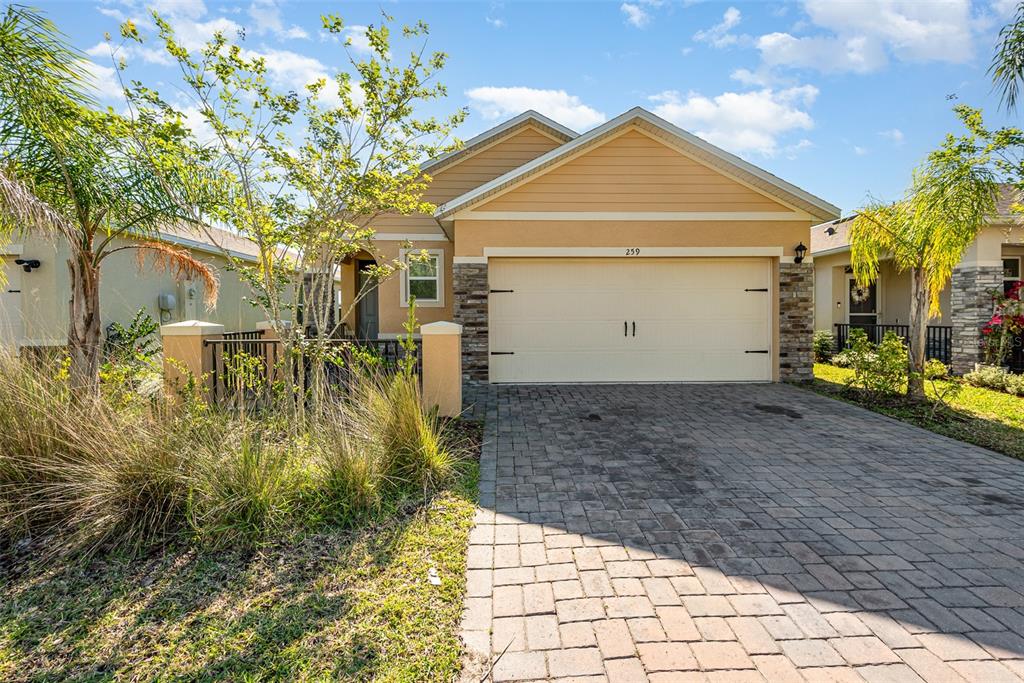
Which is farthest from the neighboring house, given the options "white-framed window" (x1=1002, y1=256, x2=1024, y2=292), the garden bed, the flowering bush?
"white-framed window" (x1=1002, y1=256, x2=1024, y2=292)

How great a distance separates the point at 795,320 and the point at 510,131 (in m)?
7.76

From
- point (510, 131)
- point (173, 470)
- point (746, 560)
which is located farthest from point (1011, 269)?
point (173, 470)

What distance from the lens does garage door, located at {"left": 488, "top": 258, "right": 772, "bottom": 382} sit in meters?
9.91

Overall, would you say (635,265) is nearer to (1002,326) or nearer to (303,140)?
(303,140)

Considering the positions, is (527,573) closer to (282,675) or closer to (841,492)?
(282,675)

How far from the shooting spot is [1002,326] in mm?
10102

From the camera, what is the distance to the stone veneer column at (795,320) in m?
9.79

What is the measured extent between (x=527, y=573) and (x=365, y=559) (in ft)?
3.46

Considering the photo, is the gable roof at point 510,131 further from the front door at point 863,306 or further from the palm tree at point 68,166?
the front door at point 863,306

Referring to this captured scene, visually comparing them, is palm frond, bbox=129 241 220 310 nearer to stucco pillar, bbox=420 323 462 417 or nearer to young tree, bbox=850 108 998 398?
stucco pillar, bbox=420 323 462 417

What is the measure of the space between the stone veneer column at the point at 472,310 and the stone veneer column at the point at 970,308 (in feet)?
33.6

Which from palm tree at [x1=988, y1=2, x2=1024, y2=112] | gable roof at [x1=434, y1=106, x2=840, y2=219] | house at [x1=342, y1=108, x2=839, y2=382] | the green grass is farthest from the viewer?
house at [x1=342, y1=108, x2=839, y2=382]

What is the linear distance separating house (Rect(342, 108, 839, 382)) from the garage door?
Result: 20 mm

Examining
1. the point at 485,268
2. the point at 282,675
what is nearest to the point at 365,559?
the point at 282,675
